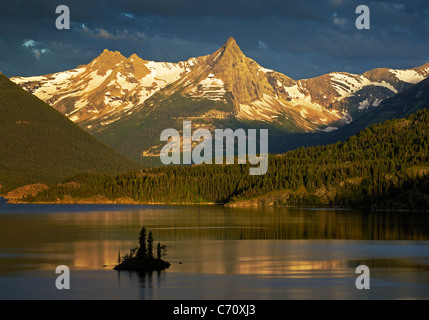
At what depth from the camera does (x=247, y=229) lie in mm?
182875

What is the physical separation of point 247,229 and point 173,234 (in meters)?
24.7

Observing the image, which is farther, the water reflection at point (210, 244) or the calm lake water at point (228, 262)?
the water reflection at point (210, 244)

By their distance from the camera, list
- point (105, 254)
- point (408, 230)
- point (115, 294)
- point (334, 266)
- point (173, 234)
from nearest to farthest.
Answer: point (115, 294)
point (334, 266)
point (105, 254)
point (173, 234)
point (408, 230)

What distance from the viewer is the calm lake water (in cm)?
8700

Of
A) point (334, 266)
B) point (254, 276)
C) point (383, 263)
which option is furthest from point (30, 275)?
point (383, 263)

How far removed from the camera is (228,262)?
11538cm

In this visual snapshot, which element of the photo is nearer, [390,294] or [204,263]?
[390,294]

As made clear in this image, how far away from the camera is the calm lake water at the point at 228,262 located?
285ft

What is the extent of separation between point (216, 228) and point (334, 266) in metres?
77.2

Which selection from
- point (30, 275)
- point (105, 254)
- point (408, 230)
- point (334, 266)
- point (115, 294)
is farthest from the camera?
point (408, 230)

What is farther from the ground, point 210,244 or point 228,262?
point 210,244

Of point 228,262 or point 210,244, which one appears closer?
point 228,262
